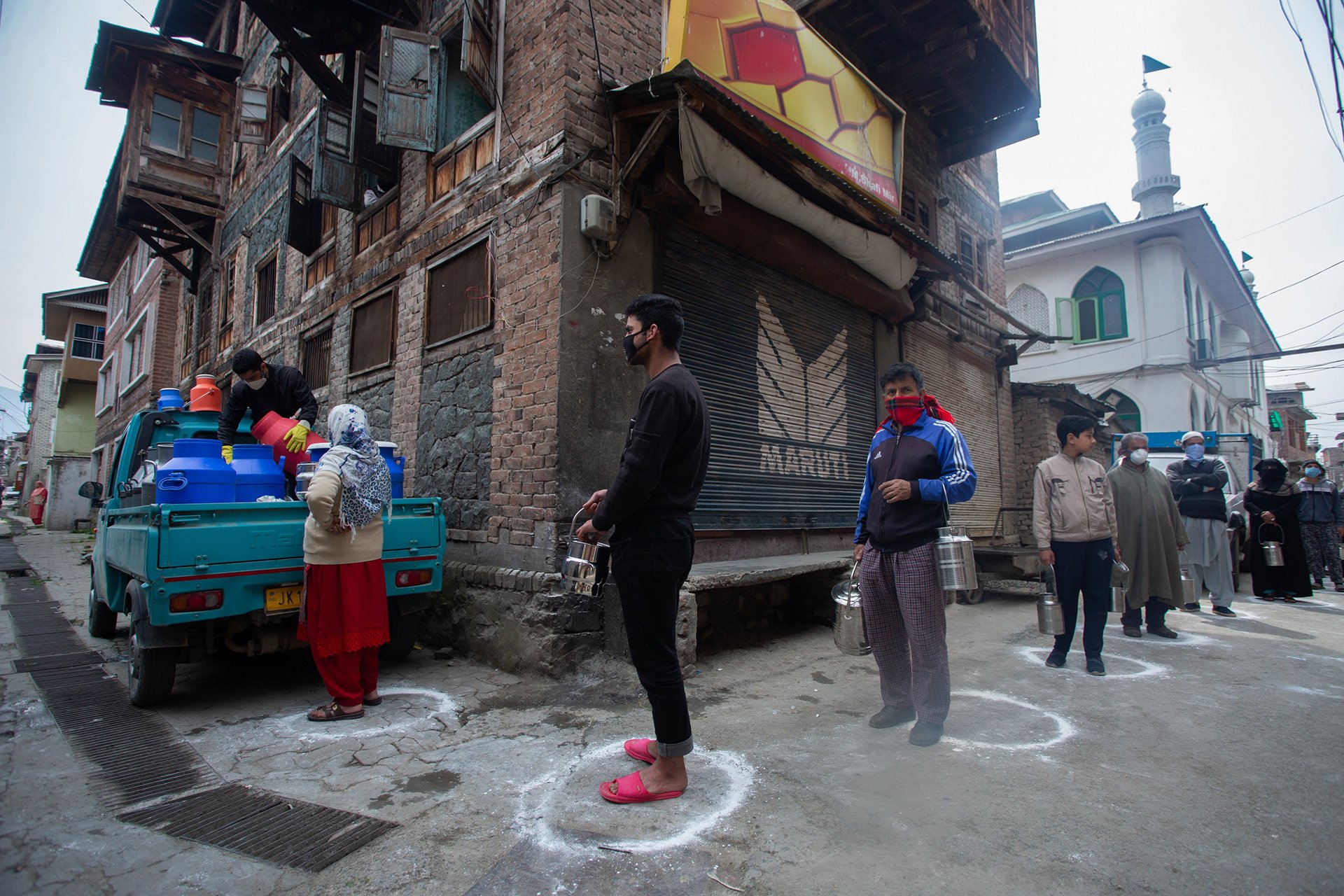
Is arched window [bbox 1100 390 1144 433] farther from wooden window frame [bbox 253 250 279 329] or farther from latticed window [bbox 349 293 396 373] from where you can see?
wooden window frame [bbox 253 250 279 329]

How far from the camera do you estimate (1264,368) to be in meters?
27.6

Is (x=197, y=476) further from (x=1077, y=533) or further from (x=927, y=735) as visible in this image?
(x=1077, y=533)

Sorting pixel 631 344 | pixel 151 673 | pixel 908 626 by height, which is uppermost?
pixel 631 344

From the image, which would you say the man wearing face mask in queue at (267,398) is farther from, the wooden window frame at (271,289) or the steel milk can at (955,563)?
the wooden window frame at (271,289)

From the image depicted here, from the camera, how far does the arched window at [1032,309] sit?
1952 centimetres

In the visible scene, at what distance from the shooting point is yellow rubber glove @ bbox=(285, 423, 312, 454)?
4660mm

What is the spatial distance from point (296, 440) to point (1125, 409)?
785 inches

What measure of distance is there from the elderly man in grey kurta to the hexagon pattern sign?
142 inches

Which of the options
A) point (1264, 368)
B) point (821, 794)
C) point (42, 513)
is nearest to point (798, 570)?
point (821, 794)

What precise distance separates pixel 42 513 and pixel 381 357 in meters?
24.5

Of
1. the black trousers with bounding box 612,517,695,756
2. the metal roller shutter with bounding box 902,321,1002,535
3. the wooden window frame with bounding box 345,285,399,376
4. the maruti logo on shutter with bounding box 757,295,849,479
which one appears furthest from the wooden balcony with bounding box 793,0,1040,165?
the black trousers with bounding box 612,517,695,756

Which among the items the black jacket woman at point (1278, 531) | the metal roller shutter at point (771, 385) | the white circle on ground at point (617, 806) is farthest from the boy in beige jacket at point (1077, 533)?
the black jacket woman at point (1278, 531)

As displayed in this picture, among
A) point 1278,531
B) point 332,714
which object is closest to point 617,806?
point 332,714

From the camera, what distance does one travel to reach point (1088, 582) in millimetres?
4652
